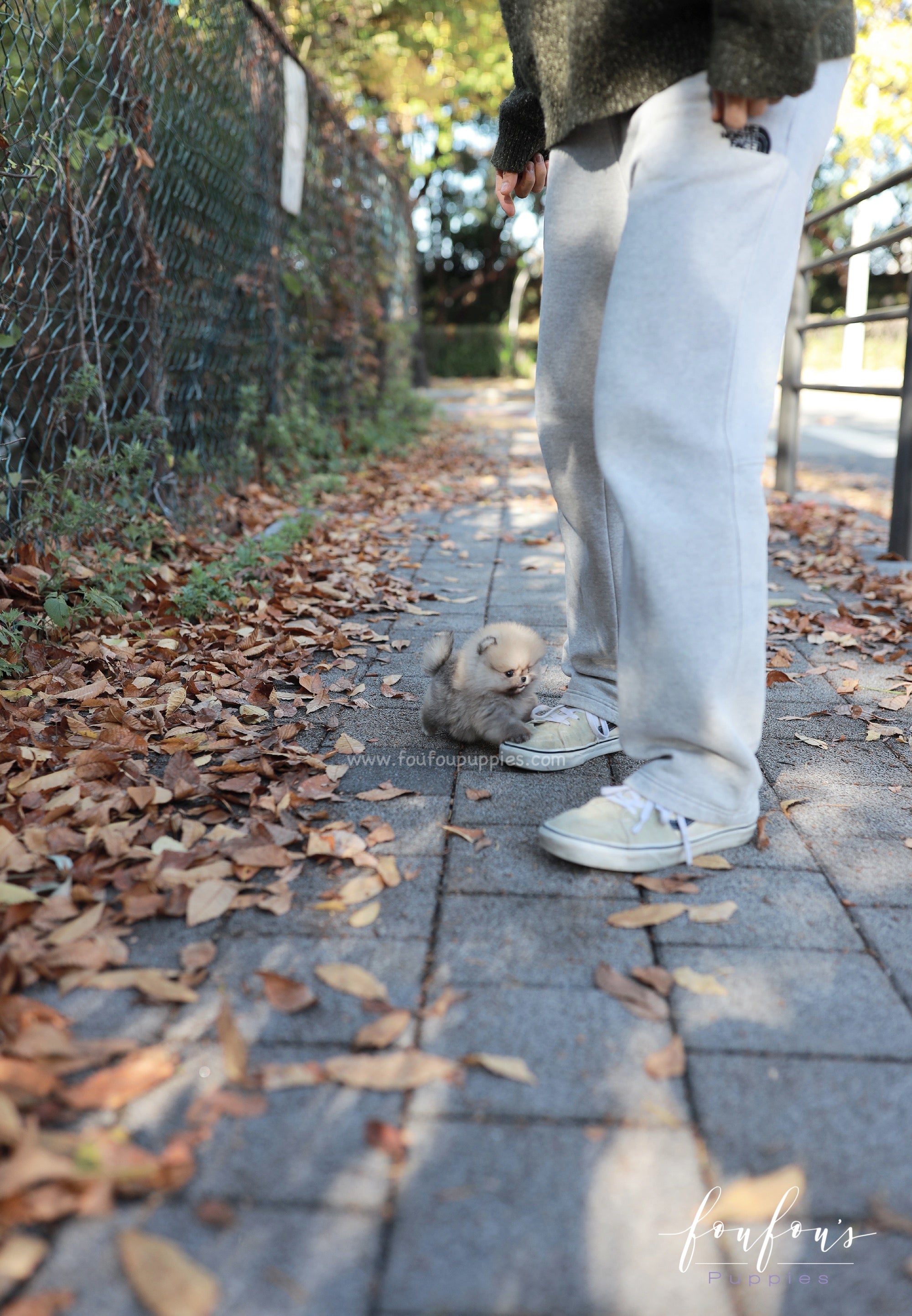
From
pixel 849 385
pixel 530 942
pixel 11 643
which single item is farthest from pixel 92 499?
pixel 849 385

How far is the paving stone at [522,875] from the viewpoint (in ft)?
6.19

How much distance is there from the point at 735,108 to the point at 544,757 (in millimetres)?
1416

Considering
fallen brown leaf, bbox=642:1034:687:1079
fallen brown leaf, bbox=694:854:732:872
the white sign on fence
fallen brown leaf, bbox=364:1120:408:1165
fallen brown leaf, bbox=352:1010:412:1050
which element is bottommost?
fallen brown leaf, bbox=364:1120:408:1165

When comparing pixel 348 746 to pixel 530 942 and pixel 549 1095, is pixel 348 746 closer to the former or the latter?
pixel 530 942

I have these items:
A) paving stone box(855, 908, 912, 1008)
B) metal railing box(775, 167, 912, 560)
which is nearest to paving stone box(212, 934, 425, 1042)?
paving stone box(855, 908, 912, 1008)

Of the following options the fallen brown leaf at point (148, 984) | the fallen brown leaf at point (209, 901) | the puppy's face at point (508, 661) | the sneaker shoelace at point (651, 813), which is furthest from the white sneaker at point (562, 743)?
the fallen brown leaf at point (148, 984)

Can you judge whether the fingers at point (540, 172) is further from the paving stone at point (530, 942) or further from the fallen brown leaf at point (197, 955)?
the fallen brown leaf at point (197, 955)

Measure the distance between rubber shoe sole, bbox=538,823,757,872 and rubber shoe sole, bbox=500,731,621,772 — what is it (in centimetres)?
46

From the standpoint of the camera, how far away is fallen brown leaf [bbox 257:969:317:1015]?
1530mm

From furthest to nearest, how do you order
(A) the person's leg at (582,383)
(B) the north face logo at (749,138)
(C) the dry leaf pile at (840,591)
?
(C) the dry leaf pile at (840,591) → (A) the person's leg at (582,383) → (B) the north face logo at (749,138)

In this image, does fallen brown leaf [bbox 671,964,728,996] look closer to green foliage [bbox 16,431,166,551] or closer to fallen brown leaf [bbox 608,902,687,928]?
fallen brown leaf [bbox 608,902,687,928]

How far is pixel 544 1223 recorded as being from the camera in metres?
1.17

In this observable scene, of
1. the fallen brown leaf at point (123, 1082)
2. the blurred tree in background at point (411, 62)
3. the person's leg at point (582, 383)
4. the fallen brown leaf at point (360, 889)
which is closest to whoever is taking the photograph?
the fallen brown leaf at point (123, 1082)

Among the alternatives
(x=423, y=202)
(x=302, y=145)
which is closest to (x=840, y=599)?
(x=302, y=145)
